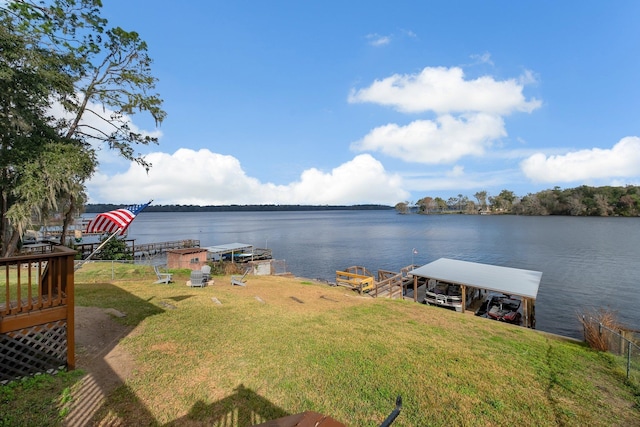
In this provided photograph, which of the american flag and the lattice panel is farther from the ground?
the american flag

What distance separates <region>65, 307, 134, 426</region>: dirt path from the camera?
481 cm

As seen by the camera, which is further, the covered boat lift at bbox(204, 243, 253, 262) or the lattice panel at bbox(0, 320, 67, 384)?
the covered boat lift at bbox(204, 243, 253, 262)

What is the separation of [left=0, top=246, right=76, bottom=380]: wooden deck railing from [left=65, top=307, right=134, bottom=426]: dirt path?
577mm

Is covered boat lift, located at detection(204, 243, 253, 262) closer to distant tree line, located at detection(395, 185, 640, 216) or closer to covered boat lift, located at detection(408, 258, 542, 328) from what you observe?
covered boat lift, located at detection(408, 258, 542, 328)

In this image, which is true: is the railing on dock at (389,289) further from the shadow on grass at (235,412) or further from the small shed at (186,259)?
the shadow on grass at (235,412)

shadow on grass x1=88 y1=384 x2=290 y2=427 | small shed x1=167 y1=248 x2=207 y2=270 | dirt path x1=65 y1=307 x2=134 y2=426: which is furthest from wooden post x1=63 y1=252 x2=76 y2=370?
small shed x1=167 y1=248 x2=207 y2=270

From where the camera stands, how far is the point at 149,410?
4.85 meters

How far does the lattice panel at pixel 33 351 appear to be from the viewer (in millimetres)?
5273

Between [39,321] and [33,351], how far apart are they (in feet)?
2.01

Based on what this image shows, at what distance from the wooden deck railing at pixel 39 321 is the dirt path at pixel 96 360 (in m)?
0.58

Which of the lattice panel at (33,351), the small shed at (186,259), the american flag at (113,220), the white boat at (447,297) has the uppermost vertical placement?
the american flag at (113,220)

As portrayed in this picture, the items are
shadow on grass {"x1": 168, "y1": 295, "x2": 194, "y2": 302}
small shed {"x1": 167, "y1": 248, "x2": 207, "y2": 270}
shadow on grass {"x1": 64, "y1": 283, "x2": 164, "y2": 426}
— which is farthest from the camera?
small shed {"x1": 167, "y1": 248, "x2": 207, "y2": 270}

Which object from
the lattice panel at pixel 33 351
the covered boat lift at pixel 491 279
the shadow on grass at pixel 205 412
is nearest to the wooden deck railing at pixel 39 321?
the lattice panel at pixel 33 351

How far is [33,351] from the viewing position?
5551 millimetres
